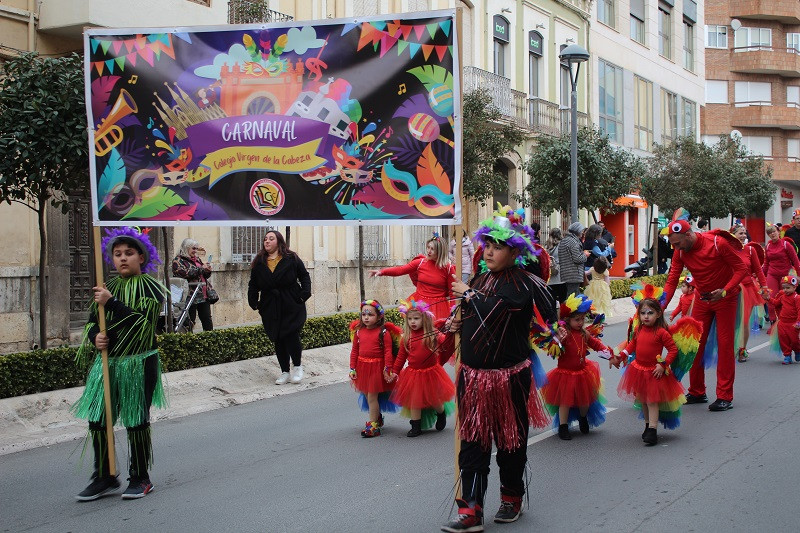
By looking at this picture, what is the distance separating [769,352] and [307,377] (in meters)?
6.86

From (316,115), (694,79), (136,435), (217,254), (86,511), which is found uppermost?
(694,79)

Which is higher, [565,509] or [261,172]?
[261,172]

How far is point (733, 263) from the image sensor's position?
9086 millimetres

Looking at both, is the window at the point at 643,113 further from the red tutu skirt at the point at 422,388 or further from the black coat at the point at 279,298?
the red tutu skirt at the point at 422,388

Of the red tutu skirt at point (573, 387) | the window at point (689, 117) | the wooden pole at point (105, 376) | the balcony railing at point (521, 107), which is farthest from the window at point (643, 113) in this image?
the wooden pole at point (105, 376)

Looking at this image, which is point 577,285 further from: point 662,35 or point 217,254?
point 662,35

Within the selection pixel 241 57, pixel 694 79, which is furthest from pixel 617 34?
pixel 241 57

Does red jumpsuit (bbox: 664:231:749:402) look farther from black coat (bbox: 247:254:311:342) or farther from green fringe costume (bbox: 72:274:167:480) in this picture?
green fringe costume (bbox: 72:274:167:480)

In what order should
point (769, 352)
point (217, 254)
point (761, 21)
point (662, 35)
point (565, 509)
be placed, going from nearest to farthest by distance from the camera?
point (565, 509) < point (769, 352) < point (217, 254) < point (662, 35) < point (761, 21)

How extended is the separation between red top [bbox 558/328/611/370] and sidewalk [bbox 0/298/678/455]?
4020 mm

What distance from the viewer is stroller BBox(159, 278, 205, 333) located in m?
13.7

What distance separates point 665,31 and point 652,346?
35007 mm

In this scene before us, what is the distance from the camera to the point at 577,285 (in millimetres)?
16109

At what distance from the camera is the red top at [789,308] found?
12.7 metres
